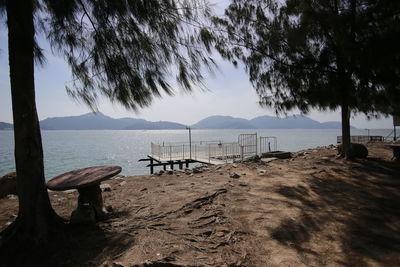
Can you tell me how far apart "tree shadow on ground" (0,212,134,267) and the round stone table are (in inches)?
10.2

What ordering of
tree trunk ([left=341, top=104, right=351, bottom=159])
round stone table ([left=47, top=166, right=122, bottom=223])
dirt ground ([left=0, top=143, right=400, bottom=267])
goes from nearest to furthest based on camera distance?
dirt ground ([left=0, top=143, right=400, bottom=267]) → round stone table ([left=47, top=166, right=122, bottom=223]) → tree trunk ([left=341, top=104, right=351, bottom=159])

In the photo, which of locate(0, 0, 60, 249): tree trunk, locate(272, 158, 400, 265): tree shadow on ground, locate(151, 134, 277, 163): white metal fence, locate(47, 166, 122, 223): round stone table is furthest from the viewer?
locate(151, 134, 277, 163): white metal fence

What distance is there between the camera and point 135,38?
10.0 feet

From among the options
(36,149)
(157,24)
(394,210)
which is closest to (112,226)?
(36,149)

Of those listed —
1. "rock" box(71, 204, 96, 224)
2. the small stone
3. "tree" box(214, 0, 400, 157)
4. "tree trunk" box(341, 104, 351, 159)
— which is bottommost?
the small stone

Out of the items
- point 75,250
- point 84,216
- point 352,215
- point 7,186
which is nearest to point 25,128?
point 84,216

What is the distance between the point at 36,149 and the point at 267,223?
309 centimetres

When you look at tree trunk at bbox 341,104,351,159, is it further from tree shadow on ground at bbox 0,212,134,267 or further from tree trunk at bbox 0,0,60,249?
tree trunk at bbox 0,0,60,249

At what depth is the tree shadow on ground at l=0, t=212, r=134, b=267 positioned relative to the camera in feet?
8.16

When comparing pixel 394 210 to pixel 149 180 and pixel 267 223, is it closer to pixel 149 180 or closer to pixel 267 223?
pixel 267 223

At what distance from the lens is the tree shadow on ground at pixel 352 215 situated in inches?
101

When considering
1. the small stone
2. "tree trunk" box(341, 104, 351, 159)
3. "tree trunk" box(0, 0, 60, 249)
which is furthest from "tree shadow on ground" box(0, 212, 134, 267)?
"tree trunk" box(341, 104, 351, 159)

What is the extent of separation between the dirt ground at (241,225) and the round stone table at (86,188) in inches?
7.1

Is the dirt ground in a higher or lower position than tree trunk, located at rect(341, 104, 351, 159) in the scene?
lower
